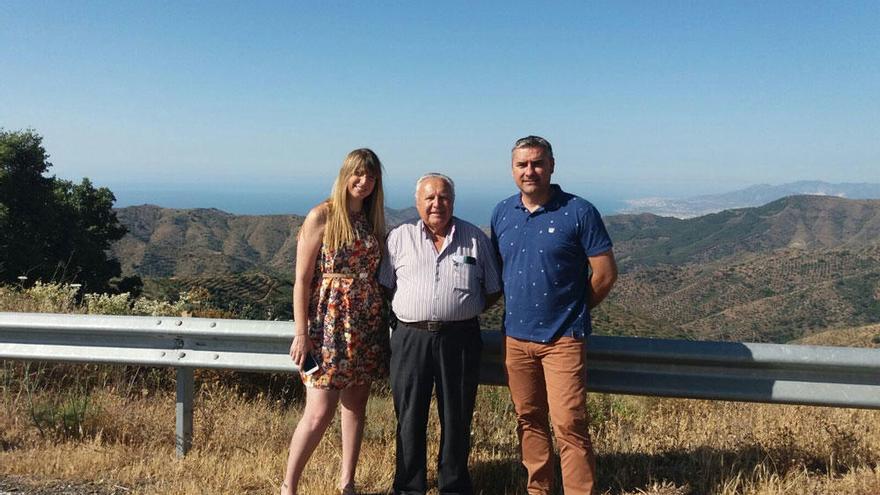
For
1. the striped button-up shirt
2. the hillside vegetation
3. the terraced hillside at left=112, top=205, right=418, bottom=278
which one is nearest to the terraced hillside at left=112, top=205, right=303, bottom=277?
the terraced hillside at left=112, top=205, right=418, bottom=278

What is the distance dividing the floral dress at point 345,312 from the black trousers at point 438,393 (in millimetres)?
179

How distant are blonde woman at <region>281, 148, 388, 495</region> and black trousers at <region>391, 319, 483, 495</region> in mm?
212

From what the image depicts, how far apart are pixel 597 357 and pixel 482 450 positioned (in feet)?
3.28

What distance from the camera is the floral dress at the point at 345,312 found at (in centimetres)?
332

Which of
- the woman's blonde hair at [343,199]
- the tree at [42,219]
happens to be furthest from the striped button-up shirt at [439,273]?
the tree at [42,219]

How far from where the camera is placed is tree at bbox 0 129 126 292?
30559 mm

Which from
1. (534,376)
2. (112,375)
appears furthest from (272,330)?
(112,375)

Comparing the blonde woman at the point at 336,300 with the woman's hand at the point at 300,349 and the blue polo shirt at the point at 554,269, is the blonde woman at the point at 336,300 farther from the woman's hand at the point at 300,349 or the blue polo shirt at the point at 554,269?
the blue polo shirt at the point at 554,269

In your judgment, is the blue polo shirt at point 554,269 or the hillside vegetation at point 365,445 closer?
the blue polo shirt at point 554,269

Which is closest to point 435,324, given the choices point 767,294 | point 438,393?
point 438,393

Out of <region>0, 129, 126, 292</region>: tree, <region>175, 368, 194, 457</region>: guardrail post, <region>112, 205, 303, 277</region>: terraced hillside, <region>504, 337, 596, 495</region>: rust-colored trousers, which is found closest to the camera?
<region>504, 337, 596, 495</region>: rust-colored trousers

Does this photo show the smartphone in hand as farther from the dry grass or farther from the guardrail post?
the guardrail post

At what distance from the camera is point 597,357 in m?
3.52

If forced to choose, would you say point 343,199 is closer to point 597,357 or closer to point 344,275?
point 344,275
